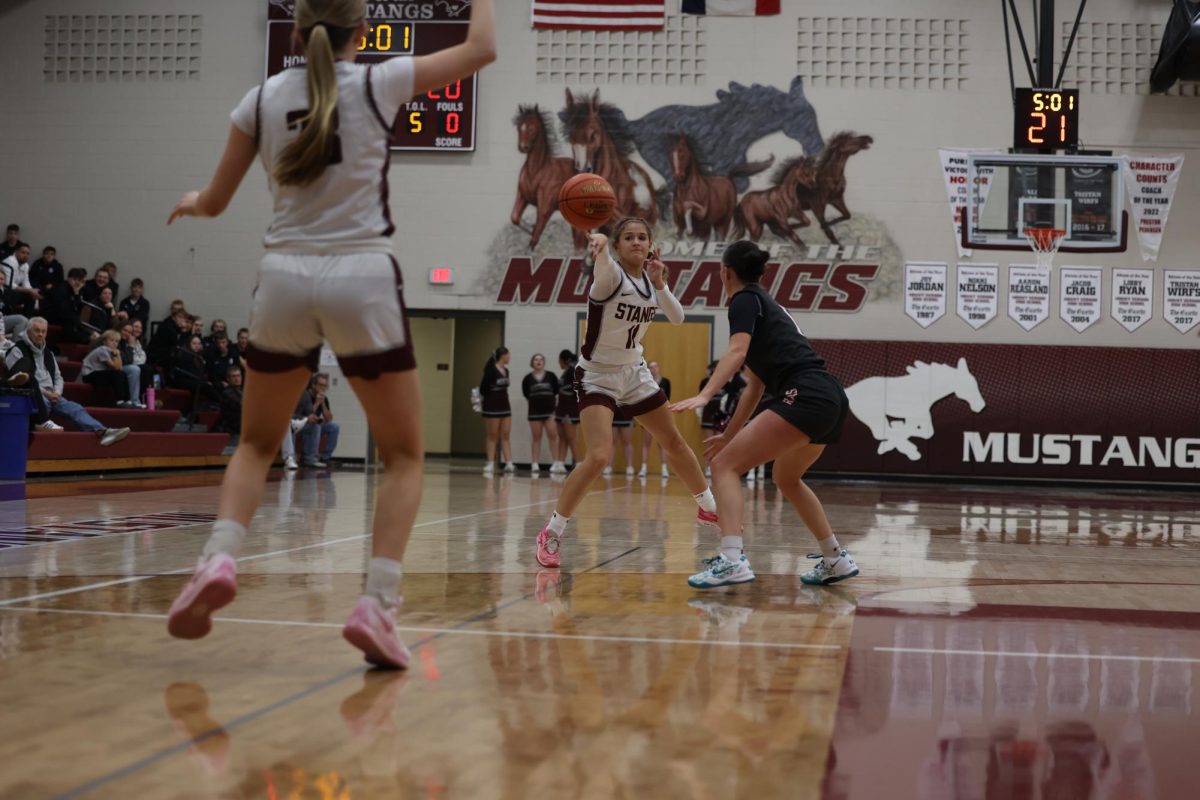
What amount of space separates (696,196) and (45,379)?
10487 millimetres

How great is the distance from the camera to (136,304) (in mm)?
18875

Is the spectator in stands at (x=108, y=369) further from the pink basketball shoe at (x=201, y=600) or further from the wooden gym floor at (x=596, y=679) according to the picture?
the pink basketball shoe at (x=201, y=600)

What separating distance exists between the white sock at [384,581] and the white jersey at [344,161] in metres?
0.85

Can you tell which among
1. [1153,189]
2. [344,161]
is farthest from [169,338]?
[1153,189]

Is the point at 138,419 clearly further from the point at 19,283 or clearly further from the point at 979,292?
the point at 979,292

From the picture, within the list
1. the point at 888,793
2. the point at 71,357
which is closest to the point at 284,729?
the point at 888,793

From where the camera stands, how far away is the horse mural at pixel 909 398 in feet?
62.2

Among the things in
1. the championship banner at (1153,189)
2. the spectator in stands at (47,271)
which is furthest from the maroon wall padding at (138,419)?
the championship banner at (1153,189)

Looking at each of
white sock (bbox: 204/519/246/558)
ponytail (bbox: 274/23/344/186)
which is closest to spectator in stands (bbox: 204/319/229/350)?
white sock (bbox: 204/519/246/558)

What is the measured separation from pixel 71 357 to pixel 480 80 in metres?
7.76

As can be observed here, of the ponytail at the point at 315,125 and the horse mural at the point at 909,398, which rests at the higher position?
the ponytail at the point at 315,125

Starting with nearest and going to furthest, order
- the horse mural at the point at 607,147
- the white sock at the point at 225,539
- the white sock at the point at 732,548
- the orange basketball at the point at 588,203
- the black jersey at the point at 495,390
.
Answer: the white sock at the point at 225,539 < the white sock at the point at 732,548 < the orange basketball at the point at 588,203 < the black jersey at the point at 495,390 < the horse mural at the point at 607,147

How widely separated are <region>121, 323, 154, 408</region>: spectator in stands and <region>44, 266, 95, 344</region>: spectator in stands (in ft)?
3.13

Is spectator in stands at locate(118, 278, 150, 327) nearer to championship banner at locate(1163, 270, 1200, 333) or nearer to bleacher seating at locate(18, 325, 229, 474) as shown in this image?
bleacher seating at locate(18, 325, 229, 474)
